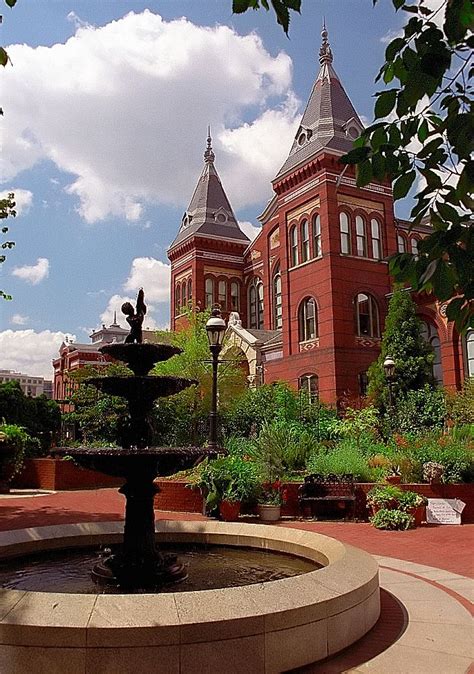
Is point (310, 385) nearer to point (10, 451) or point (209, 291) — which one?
point (209, 291)

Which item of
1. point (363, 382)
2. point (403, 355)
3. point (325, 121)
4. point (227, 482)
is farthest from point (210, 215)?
point (227, 482)

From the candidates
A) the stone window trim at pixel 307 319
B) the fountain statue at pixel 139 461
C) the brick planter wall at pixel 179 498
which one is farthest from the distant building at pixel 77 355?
the fountain statue at pixel 139 461

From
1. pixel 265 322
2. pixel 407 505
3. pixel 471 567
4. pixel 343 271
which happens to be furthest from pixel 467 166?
pixel 265 322

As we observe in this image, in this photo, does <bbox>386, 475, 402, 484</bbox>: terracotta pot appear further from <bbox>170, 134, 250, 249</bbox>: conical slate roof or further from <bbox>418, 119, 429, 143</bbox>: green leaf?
<bbox>170, 134, 250, 249</bbox>: conical slate roof

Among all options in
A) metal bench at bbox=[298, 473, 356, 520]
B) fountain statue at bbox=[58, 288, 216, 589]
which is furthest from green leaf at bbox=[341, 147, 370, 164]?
metal bench at bbox=[298, 473, 356, 520]

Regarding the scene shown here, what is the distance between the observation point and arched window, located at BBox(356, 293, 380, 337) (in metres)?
33.1

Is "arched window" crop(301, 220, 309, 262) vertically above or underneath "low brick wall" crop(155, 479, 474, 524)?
above

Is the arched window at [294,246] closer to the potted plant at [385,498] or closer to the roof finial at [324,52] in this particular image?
the roof finial at [324,52]

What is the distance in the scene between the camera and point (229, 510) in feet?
41.4

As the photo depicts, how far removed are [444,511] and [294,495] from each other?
3.23 m

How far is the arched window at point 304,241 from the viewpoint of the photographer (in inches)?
1336

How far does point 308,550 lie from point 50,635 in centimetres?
391

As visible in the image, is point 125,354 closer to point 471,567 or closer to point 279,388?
point 471,567

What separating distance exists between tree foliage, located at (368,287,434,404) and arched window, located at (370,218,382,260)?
5496mm
